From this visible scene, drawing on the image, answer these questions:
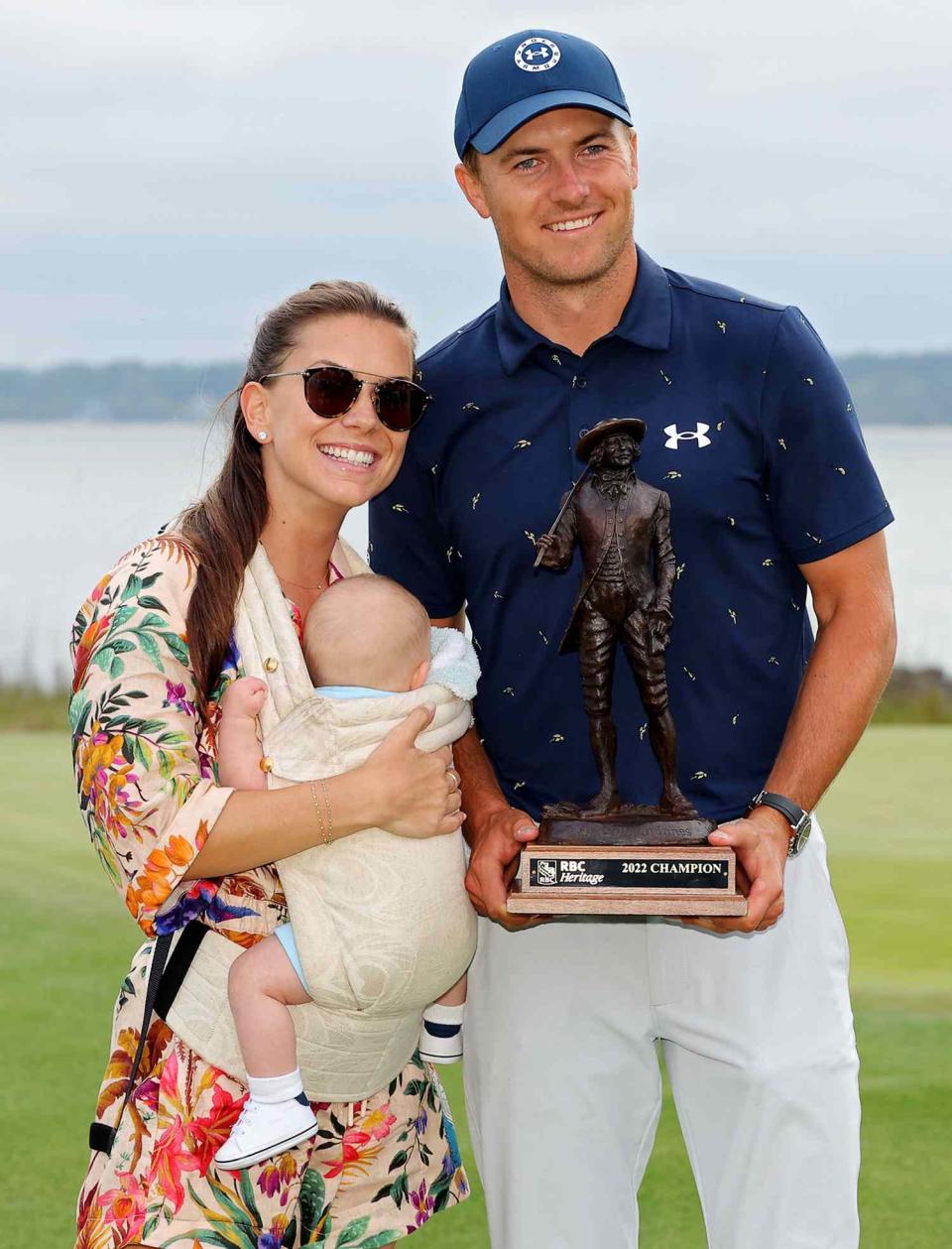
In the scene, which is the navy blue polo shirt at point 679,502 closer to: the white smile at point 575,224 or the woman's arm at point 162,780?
the white smile at point 575,224

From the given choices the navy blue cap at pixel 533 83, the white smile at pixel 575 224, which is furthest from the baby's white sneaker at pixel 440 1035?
the navy blue cap at pixel 533 83

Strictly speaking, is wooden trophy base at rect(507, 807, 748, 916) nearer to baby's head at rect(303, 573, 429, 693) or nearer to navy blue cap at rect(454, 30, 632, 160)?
baby's head at rect(303, 573, 429, 693)

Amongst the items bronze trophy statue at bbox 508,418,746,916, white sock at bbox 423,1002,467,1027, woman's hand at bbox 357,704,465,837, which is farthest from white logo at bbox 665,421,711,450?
white sock at bbox 423,1002,467,1027

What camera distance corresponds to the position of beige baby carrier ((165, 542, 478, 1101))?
2609 millimetres

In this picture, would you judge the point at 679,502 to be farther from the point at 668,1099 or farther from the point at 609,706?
the point at 668,1099

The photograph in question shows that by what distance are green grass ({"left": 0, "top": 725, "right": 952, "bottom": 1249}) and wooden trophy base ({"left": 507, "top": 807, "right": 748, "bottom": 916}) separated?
63cm

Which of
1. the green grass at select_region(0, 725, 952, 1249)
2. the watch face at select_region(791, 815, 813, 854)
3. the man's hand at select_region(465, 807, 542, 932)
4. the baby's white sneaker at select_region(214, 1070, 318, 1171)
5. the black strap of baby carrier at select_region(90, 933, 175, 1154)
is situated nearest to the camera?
the baby's white sneaker at select_region(214, 1070, 318, 1171)

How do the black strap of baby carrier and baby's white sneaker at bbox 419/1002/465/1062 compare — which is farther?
baby's white sneaker at bbox 419/1002/465/1062

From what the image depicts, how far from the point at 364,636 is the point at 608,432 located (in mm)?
512

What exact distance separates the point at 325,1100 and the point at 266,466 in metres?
1.04

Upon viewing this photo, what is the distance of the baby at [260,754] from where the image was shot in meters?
2.56

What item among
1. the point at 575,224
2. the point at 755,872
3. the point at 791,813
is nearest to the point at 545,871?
the point at 755,872

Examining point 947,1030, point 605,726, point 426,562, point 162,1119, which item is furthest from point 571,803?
point 947,1030

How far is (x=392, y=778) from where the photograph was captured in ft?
8.59
